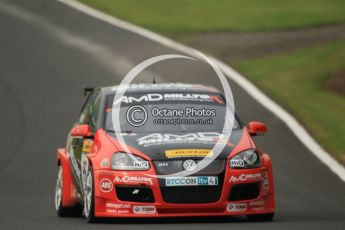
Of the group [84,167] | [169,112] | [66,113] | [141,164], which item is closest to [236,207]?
[141,164]

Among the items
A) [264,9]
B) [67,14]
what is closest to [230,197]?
[67,14]

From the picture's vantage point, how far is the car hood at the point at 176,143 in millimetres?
11250

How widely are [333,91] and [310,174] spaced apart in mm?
9084

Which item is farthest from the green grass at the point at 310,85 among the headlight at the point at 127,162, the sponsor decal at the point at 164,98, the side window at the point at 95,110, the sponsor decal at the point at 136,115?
the headlight at the point at 127,162

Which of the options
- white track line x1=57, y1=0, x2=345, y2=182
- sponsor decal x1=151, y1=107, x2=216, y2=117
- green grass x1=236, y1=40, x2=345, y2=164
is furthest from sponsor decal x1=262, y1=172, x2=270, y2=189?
green grass x1=236, y1=40, x2=345, y2=164

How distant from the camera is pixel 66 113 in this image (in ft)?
70.9

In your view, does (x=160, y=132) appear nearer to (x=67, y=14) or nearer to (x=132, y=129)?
(x=132, y=129)

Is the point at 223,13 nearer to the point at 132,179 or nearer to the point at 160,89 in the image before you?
the point at 160,89

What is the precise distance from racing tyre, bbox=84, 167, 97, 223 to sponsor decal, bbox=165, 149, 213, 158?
0.82 m

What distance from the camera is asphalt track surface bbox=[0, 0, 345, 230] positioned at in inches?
473

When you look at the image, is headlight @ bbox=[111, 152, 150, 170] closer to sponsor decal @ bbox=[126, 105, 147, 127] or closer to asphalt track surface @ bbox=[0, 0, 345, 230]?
asphalt track surface @ bbox=[0, 0, 345, 230]

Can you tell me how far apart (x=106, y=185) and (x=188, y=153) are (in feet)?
2.81

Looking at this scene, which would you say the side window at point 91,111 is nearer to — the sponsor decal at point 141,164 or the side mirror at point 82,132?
the side mirror at point 82,132

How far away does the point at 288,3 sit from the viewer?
124ft
